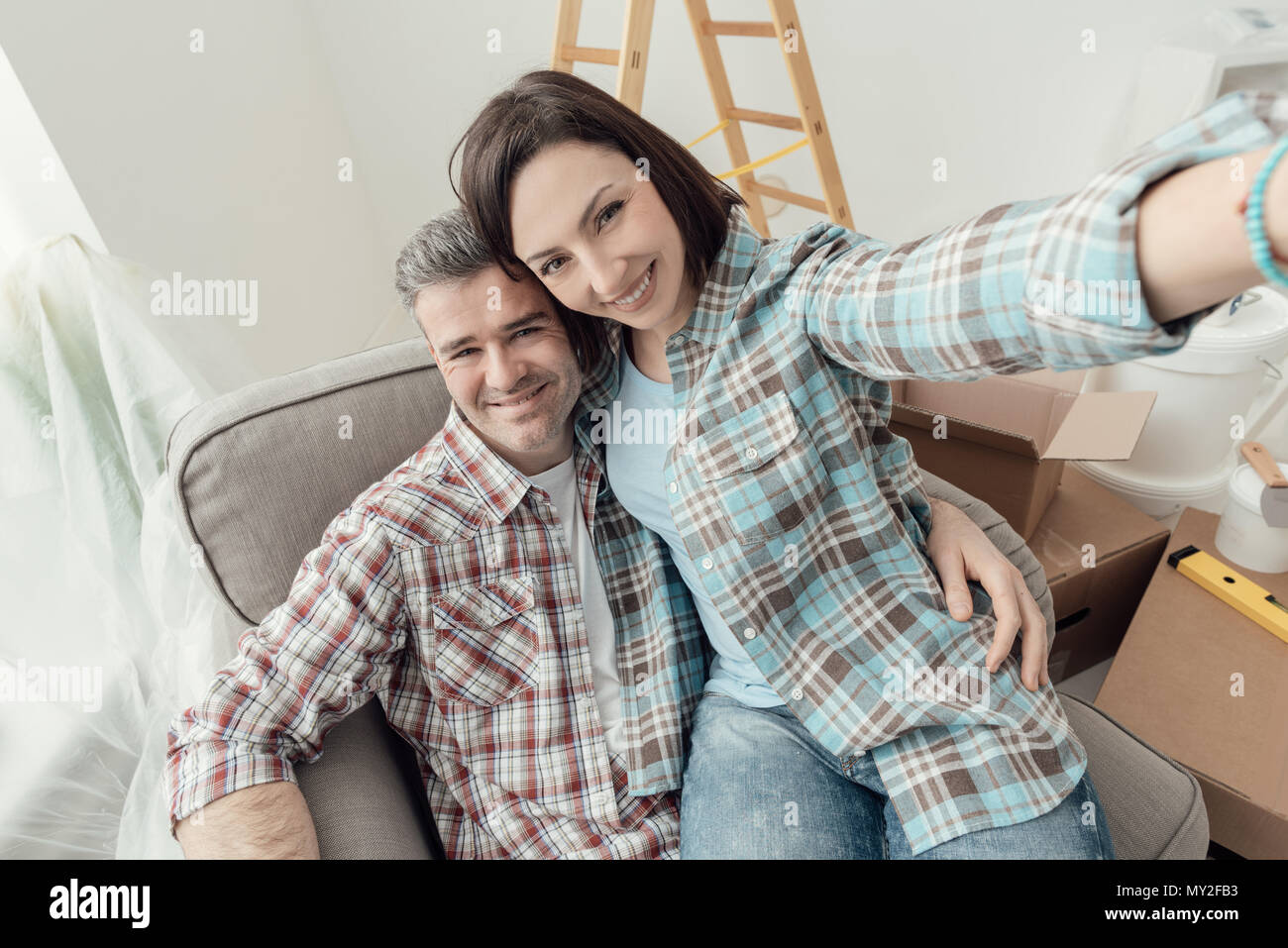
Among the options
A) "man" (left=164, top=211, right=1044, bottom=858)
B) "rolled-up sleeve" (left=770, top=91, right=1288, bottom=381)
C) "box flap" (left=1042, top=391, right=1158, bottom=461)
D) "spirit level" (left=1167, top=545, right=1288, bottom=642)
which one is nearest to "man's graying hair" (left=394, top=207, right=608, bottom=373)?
"man" (left=164, top=211, right=1044, bottom=858)

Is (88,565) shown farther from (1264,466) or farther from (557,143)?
(1264,466)

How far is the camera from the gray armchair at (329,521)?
3.13 ft

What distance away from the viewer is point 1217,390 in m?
1.78

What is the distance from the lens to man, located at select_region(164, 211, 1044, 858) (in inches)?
37.8

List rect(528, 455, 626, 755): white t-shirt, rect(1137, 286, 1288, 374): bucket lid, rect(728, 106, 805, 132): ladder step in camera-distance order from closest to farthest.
Result: rect(528, 455, 626, 755): white t-shirt, rect(1137, 286, 1288, 374): bucket lid, rect(728, 106, 805, 132): ladder step

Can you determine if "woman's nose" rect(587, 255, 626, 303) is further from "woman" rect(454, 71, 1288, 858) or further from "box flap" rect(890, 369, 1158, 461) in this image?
"box flap" rect(890, 369, 1158, 461)

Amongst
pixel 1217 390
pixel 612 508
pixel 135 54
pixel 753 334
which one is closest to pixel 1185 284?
pixel 753 334

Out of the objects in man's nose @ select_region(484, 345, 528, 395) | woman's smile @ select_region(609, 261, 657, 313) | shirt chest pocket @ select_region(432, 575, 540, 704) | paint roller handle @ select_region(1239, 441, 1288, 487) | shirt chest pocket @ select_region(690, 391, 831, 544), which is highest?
woman's smile @ select_region(609, 261, 657, 313)

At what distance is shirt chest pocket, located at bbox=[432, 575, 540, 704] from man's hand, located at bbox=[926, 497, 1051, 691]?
0.53 metres

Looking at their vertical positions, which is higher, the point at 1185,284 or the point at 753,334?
the point at 1185,284

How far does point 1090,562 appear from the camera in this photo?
1461mm

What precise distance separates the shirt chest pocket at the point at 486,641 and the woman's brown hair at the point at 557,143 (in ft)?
1.35
